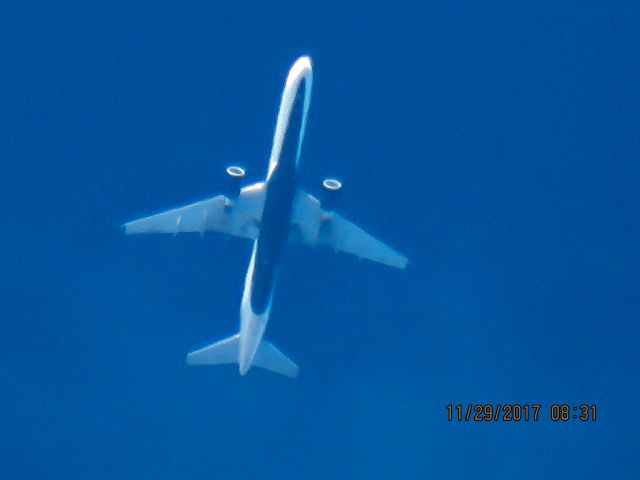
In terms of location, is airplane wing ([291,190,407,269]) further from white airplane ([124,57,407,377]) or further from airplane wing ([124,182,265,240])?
airplane wing ([124,182,265,240])

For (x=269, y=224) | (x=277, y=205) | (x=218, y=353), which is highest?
(x=277, y=205)

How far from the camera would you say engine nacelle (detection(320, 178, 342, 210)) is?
28.2 metres

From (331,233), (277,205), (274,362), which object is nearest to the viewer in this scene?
(277,205)

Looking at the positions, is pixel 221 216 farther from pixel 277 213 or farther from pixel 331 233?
pixel 331 233

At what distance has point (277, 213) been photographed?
93.5 ft

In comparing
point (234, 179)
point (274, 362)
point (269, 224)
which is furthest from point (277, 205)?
point (274, 362)

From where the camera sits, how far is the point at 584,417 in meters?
44.6

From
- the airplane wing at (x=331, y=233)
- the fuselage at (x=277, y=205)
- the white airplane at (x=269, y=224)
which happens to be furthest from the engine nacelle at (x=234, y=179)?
the airplane wing at (x=331, y=233)

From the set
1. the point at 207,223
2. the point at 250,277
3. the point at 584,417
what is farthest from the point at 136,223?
the point at 584,417

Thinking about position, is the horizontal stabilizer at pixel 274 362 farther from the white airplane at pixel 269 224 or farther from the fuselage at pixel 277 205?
the fuselage at pixel 277 205

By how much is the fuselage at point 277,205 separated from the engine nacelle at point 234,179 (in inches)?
39.5

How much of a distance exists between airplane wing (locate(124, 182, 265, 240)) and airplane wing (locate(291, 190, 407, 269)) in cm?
153

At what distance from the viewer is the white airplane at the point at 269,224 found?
1088 inches

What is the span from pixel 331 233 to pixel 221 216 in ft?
14.0
